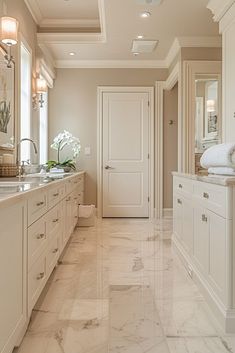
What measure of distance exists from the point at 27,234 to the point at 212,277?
116cm

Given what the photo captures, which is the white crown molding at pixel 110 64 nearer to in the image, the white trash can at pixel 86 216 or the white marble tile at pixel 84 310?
the white trash can at pixel 86 216

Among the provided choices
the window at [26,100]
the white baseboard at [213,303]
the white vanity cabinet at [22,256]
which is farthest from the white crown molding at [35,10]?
the white baseboard at [213,303]

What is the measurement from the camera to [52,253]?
8.75 ft

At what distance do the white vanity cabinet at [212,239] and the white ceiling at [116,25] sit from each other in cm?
197

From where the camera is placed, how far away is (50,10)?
4.59m

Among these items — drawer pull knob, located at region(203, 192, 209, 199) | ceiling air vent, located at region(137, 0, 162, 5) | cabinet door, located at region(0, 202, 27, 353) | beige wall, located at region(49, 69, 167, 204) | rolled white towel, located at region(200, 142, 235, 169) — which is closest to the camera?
cabinet door, located at region(0, 202, 27, 353)

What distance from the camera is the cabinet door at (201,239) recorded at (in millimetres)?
2326

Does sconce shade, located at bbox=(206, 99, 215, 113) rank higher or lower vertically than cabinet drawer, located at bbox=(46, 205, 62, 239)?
higher

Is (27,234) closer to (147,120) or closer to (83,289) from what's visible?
(83,289)

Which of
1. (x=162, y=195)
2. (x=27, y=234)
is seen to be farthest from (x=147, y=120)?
(x=27, y=234)

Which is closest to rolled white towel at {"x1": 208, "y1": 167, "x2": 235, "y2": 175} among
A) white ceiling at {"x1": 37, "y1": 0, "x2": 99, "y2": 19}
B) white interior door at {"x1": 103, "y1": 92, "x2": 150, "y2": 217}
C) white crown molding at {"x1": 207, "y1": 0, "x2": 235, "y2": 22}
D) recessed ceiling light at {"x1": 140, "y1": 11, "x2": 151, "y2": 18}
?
white crown molding at {"x1": 207, "y1": 0, "x2": 235, "y2": 22}

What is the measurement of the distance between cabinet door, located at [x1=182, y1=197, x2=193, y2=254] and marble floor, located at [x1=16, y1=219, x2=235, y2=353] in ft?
0.74

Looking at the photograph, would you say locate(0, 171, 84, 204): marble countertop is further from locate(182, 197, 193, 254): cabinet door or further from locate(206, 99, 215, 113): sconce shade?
locate(206, 99, 215, 113): sconce shade

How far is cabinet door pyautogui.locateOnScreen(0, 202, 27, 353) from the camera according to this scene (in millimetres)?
1376
